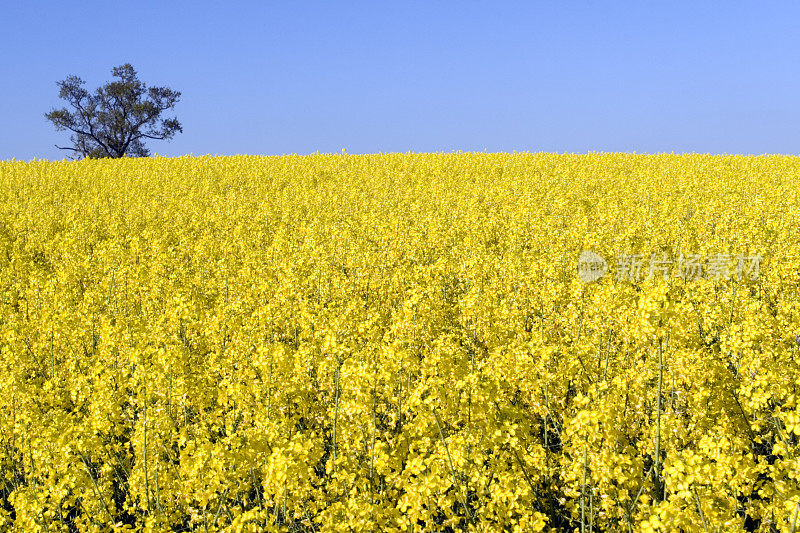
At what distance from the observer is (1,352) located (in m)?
9.79

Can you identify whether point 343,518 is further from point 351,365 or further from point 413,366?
point 413,366

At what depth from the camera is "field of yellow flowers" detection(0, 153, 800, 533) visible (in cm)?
526

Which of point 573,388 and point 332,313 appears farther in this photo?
point 332,313

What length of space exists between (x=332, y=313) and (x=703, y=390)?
5.21m

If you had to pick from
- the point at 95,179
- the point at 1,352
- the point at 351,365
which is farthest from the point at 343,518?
the point at 95,179

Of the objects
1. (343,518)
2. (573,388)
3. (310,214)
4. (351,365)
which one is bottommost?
(343,518)

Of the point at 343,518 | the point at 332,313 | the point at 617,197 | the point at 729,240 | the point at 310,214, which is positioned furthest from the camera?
the point at 617,197

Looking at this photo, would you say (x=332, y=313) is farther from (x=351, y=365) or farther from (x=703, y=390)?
(x=703, y=390)

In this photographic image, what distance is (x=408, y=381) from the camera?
6965mm

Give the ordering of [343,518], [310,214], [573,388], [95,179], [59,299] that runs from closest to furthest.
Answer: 1. [343,518]
2. [573,388]
3. [59,299]
4. [310,214]
5. [95,179]

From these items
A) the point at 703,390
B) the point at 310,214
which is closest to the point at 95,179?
the point at 310,214

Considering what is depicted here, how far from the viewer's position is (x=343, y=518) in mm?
5008

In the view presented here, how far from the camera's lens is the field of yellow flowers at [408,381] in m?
5.26

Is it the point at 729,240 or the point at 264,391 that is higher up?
the point at 729,240
